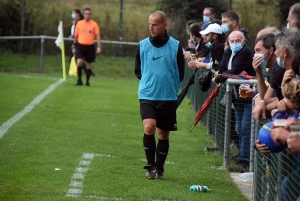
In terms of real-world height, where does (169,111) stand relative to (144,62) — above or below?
below

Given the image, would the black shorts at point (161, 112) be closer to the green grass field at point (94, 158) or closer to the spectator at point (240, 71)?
the green grass field at point (94, 158)

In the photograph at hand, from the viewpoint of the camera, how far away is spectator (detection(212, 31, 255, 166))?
1006cm

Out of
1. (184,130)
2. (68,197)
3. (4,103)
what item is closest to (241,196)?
(68,197)

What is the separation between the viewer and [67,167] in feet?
31.0

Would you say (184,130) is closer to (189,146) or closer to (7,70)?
(189,146)

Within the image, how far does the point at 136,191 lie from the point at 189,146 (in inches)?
162

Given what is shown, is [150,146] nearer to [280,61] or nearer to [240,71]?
[240,71]

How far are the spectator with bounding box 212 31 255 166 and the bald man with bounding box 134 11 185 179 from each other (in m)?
1.14

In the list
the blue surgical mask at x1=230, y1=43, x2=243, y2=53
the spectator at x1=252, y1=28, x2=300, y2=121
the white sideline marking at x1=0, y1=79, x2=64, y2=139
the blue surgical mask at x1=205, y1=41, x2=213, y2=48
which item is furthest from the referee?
the spectator at x1=252, y1=28, x2=300, y2=121

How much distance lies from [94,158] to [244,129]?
200cm

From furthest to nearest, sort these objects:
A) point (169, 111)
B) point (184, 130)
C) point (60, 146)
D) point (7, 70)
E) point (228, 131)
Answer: point (7, 70), point (184, 130), point (60, 146), point (228, 131), point (169, 111)

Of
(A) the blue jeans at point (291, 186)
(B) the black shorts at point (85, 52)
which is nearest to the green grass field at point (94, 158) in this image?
(A) the blue jeans at point (291, 186)

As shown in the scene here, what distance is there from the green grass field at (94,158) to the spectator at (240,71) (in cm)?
49

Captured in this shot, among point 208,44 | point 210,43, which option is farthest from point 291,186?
point 208,44
